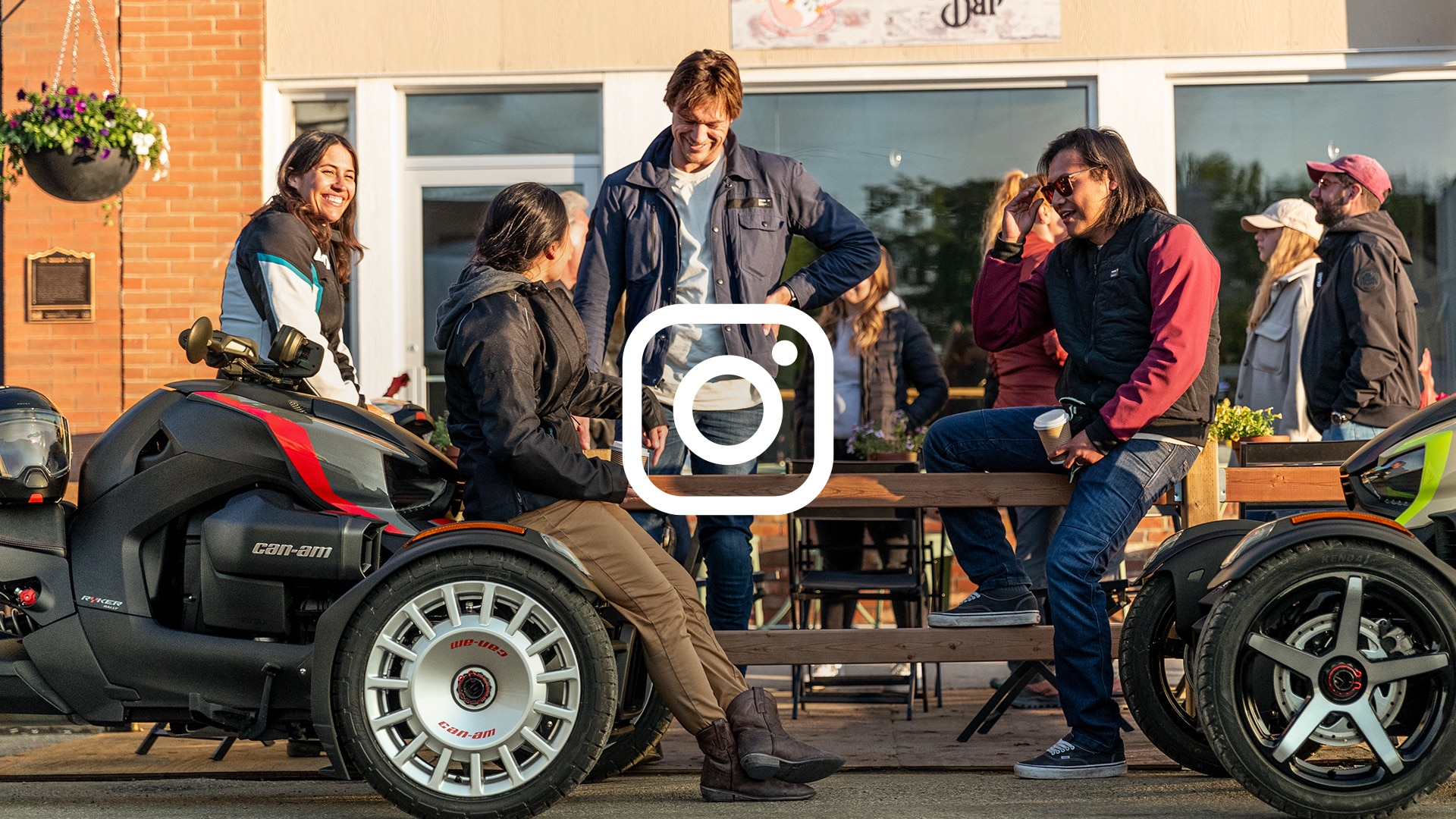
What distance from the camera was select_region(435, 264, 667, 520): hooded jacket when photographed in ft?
13.4

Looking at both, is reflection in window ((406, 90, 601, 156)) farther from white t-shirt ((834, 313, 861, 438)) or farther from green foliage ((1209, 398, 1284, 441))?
green foliage ((1209, 398, 1284, 441))

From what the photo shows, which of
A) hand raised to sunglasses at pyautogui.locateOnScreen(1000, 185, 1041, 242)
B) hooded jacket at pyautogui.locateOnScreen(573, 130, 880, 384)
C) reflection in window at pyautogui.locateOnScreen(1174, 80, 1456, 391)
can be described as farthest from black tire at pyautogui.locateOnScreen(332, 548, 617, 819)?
reflection in window at pyautogui.locateOnScreen(1174, 80, 1456, 391)

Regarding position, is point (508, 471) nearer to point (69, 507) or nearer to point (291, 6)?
point (69, 507)

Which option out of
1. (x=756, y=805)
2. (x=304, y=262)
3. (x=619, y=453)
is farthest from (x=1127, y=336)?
(x=304, y=262)

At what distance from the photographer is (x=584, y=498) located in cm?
422

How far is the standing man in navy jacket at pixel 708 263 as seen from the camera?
506cm

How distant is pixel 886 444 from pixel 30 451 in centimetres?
369

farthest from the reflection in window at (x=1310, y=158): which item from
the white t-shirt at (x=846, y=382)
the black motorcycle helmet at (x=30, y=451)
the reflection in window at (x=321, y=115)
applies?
the black motorcycle helmet at (x=30, y=451)

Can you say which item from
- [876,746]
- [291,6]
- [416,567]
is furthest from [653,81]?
[416,567]

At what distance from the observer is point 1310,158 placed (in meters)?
8.48

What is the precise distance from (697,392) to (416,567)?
148cm

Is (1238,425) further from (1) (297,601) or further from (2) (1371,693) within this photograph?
(1) (297,601)

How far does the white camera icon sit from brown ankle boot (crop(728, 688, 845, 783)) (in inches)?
29.5

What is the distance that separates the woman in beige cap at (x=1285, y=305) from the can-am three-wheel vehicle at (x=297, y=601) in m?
4.12
